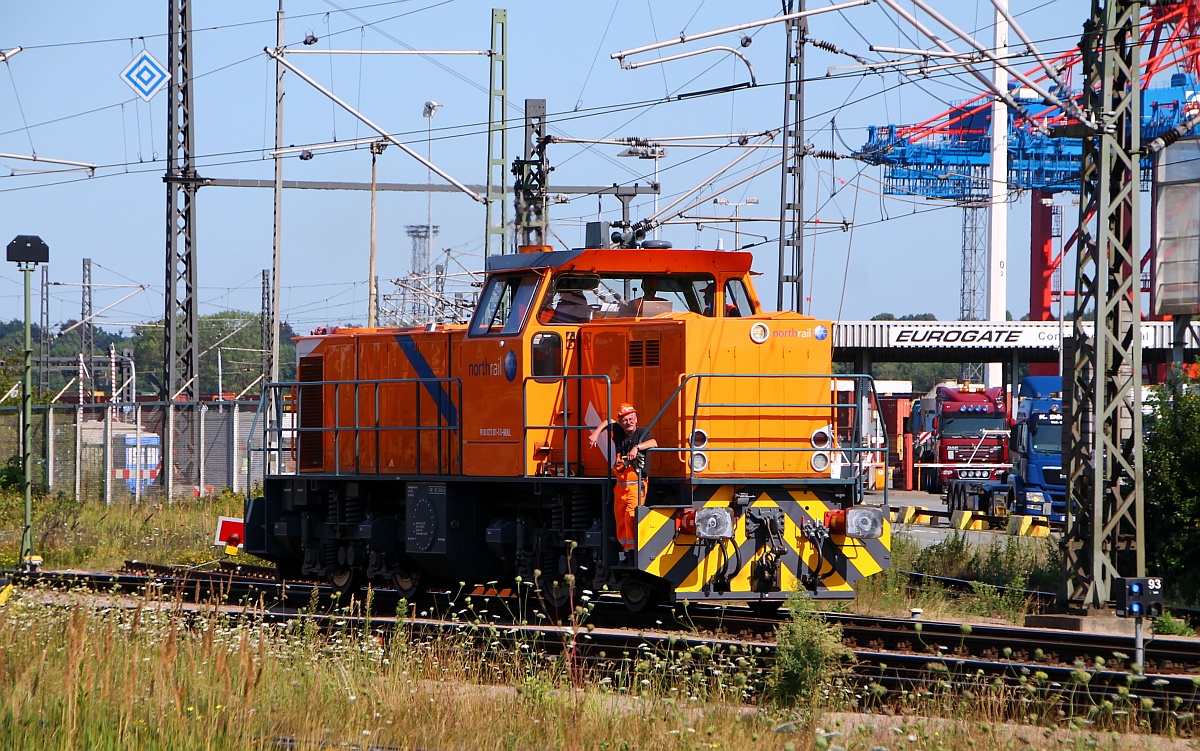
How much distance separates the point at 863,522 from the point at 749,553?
43.0 inches

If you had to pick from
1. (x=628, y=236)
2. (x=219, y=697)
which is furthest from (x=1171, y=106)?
(x=219, y=697)

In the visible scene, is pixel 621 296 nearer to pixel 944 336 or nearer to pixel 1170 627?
pixel 1170 627

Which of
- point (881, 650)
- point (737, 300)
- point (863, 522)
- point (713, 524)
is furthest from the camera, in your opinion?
point (737, 300)

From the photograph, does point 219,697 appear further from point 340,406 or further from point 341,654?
point 340,406

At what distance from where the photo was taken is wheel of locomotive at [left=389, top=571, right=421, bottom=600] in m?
13.5

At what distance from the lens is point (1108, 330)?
1245 centimetres

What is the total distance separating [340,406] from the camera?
1455cm

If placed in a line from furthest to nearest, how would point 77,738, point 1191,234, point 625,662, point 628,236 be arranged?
point 1191,234 → point 628,236 → point 625,662 → point 77,738

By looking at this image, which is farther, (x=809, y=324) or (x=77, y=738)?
(x=809, y=324)

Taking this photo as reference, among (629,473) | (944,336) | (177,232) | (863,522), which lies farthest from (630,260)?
(944,336)

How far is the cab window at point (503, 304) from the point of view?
11953 mm

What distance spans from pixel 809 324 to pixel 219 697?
6851mm

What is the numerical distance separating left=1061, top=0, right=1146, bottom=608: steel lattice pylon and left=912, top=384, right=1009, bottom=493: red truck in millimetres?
22725

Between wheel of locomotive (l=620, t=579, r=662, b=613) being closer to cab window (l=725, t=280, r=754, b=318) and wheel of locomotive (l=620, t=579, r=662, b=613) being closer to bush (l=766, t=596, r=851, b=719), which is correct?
cab window (l=725, t=280, r=754, b=318)
